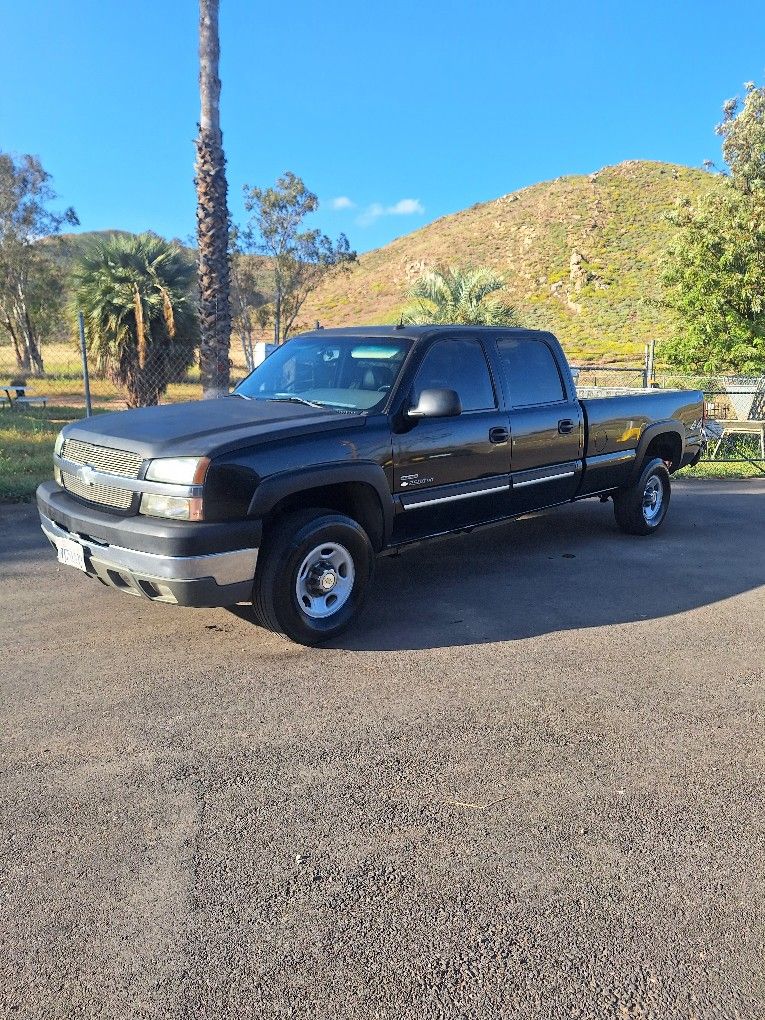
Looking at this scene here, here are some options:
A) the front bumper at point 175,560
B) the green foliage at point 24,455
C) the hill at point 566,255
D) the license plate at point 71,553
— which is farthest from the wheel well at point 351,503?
the hill at point 566,255

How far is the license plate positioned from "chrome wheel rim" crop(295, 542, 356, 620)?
4.05ft

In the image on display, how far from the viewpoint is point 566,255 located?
58.4 m

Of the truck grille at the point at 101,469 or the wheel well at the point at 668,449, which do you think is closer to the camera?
the truck grille at the point at 101,469

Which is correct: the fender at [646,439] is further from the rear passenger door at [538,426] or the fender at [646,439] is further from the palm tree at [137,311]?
the palm tree at [137,311]

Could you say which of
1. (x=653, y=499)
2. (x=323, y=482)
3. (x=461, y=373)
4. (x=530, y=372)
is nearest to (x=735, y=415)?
(x=653, y=499)

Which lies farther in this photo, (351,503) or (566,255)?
(566,255)

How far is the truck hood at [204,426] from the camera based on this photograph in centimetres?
418

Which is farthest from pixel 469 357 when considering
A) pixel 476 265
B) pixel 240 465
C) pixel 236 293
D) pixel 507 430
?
pixel 476 265

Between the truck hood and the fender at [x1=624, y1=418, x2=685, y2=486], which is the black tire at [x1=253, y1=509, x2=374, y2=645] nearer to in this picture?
the truck hood

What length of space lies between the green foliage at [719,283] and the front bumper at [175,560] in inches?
673

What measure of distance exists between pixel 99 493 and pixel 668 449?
559 centimetres

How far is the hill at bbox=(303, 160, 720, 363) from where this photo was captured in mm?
48656

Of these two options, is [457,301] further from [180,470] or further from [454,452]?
[180,470]

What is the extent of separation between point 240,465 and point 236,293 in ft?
120
